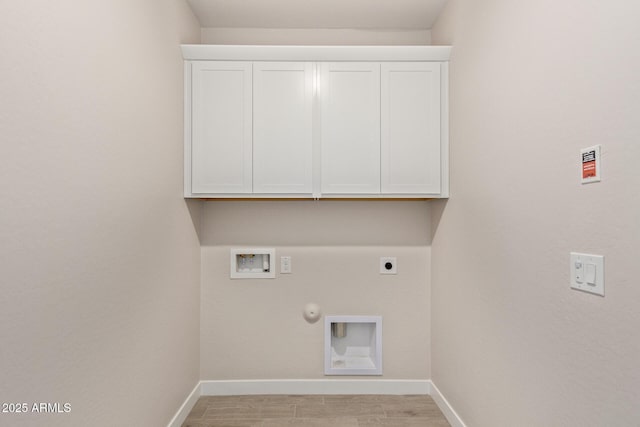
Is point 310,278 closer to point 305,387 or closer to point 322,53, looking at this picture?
point 305,387

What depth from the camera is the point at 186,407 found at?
8.21ft

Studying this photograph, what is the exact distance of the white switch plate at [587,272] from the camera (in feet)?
3.78

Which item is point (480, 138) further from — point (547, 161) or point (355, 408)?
point (355, 408)

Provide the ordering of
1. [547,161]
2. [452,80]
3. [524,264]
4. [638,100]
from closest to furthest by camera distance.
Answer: [638,100]
[547,161]
[524,264]
[452,80]

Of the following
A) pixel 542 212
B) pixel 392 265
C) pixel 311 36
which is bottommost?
pixel 392 265

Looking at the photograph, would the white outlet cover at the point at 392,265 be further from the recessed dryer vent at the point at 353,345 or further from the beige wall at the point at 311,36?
the beige wall at the point at 311,36

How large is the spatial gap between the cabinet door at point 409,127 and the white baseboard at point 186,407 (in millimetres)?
1986

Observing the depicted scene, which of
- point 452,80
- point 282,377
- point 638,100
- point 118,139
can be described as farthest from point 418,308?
point 118,139

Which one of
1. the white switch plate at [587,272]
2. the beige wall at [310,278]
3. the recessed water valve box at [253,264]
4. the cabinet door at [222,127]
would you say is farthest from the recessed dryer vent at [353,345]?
the white switch plate at [587,272]

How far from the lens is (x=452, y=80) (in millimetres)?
2473

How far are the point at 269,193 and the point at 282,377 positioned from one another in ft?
4.69

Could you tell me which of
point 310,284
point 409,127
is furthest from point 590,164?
point 310,284

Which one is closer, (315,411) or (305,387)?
(315,411)

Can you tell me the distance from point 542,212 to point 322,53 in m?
1.78
